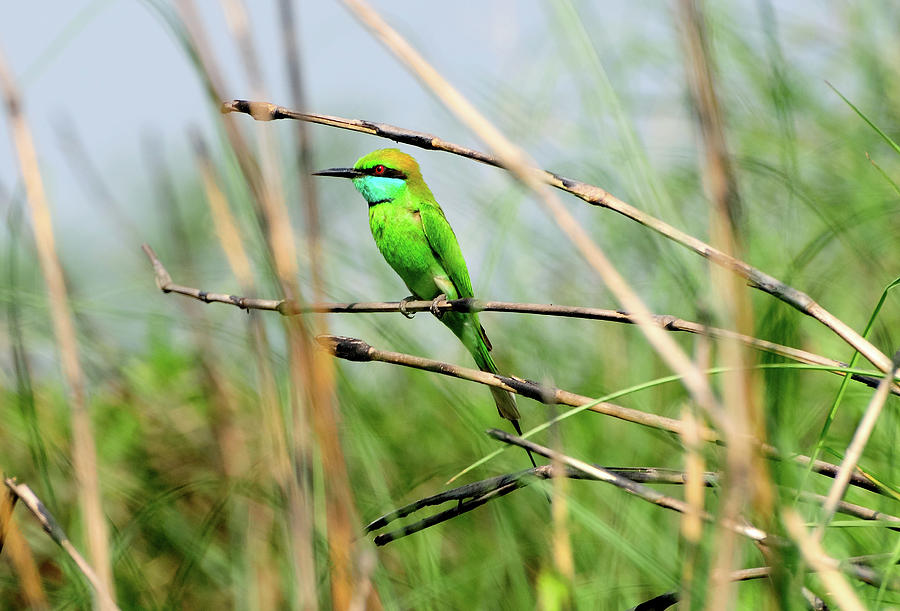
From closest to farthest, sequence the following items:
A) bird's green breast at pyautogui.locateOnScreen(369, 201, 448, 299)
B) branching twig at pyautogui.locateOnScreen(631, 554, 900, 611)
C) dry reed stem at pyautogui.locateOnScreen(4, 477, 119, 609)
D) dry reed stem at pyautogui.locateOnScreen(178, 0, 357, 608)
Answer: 1. dry reed stem at pyautogui.locateOnScreen(178, 0, 357, 608)
2. branching twig at pyautogui.locateOnScreen(631, 554, 900, 611)
3. dry reed stem at pyautogui.locateOnScreen(4, 477, 119, 609)
4. bird's green breast at pyautogui.locateOnScreen(369, 201, 448, 299)

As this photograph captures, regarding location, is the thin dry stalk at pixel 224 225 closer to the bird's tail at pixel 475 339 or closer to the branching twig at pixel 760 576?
the branching twig at pixel 760 576

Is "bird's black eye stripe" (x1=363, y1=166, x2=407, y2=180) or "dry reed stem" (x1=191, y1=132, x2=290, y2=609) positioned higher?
"dry reed stem" (x1=191, y1=132, x2=290, y2=609)

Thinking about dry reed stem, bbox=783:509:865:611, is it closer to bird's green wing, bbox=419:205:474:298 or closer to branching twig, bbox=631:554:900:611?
branching twig, bbox=631:554:900:611

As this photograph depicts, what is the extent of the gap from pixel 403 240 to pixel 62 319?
1744 mm

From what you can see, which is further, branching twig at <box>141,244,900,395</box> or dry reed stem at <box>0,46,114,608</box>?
dry reed stem at <box>0,46,114,608</box>

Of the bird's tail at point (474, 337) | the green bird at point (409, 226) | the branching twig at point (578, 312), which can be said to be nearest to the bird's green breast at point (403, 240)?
the green bird at point (409, 226)

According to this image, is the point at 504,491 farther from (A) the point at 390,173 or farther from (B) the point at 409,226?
(A) the point at 390,173

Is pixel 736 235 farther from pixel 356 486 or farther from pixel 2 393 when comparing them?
pixel 2 393

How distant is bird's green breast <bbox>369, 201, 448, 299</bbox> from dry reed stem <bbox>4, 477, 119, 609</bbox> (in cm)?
178

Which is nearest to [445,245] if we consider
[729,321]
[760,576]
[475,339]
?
[475,339]

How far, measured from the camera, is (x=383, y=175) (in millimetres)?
2953

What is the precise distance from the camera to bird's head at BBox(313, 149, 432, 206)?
294 centimetres

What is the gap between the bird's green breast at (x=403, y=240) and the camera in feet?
9.47

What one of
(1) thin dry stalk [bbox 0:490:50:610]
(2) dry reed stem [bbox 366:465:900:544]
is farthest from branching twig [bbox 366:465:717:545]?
(1) thin dry stalk [bbox 0:490:50:610]
